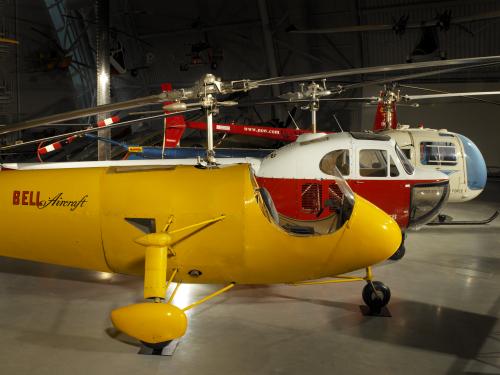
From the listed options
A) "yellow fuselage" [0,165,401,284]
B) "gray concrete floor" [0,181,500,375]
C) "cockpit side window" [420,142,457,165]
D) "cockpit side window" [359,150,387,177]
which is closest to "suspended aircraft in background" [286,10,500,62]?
"cockpit side window" [420,142,457,165]

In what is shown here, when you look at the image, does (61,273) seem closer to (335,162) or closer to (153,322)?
(153,322)

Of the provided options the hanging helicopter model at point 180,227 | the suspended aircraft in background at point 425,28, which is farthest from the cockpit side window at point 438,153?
the suspended aircraft in background at point 425,28

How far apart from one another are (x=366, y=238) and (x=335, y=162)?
2.20 m

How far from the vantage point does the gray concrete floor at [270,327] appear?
3.39m

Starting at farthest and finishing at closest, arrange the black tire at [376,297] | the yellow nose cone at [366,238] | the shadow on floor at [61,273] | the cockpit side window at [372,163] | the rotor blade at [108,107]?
the cockpit side window at [372,163] → the shadow on floor at [61,273] → the black tire at [376,297] → the rotor blade at [108,107] → the yellow nose cone at [366,238]

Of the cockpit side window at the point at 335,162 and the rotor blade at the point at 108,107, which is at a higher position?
the rotor blade at the point at 108,107

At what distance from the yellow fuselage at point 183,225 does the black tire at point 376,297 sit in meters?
0.63

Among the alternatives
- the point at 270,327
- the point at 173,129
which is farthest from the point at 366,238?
the point at 173,129

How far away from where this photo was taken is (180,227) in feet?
12.2

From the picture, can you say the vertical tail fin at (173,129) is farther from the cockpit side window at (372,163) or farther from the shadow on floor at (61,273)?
the cockpit side window at (372,163)

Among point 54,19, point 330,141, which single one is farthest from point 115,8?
point 330,141

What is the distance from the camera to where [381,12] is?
15156mm

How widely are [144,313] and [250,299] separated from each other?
4.96ft

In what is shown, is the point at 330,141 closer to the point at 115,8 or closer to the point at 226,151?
the point at 226,151
